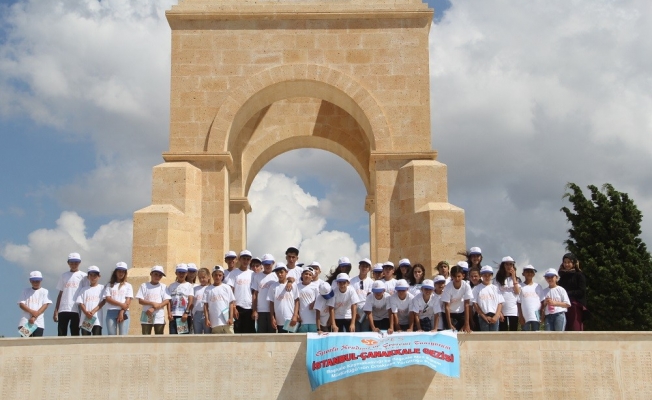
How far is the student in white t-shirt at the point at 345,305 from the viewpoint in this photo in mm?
11914

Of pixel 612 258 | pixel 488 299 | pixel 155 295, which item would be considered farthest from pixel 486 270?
pixel 612 258

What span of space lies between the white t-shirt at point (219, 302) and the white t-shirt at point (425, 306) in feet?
9.50

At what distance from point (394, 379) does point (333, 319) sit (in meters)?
1.27

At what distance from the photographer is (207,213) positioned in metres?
18.0

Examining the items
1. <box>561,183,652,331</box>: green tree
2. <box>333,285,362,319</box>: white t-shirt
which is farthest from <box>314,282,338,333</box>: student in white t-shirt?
<box>561,183,652,331</box>: green tree

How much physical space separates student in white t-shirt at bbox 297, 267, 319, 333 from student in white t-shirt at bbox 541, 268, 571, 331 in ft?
11.7

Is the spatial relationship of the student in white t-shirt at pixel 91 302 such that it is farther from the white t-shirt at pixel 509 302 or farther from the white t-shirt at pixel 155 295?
the white t-shirt at pixel 509 302

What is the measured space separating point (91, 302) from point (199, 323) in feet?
5.74

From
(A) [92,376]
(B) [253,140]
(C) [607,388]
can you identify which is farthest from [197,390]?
(B) [253,140]

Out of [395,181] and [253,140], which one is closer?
[395,181]

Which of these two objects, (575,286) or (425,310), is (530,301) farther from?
(425,310)

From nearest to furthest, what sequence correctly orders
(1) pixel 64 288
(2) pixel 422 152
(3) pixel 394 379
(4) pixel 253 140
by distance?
(3) pixel 394 379
(1) pixel 64 288
(2) pixel 422 152
(4) pixel 253 140

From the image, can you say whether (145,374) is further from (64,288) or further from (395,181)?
(395,181)

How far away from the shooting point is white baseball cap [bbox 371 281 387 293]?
474 inches
